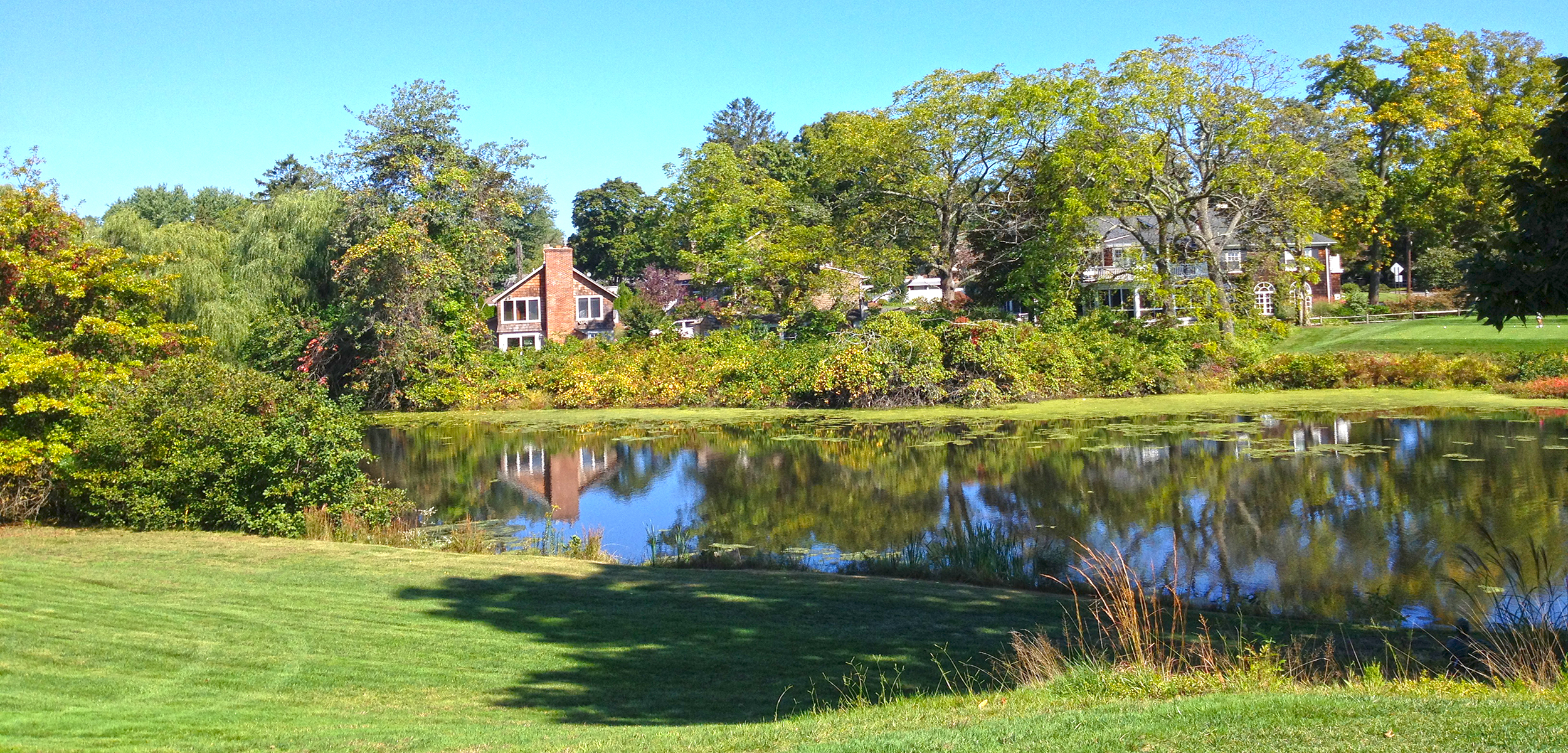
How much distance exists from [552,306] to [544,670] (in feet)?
184

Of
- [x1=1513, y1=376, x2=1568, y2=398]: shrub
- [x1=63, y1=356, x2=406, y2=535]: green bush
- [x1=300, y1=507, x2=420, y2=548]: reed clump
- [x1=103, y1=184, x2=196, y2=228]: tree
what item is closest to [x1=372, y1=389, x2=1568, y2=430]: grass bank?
[x1=1513, y1=376, x2=1568, y2=398]: shrub

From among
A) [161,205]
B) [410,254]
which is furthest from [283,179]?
[410,254]

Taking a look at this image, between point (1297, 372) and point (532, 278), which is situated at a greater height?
point (532, 278)

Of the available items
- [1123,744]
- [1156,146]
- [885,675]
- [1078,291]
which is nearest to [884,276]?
[1078,291]

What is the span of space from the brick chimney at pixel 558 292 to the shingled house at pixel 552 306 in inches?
1.4

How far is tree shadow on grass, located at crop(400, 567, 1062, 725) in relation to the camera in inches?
354

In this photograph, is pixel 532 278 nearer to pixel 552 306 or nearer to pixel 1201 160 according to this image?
pixel 552 306

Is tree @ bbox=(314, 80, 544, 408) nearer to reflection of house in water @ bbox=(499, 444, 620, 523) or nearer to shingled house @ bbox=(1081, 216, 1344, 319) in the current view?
reflection of house in water @ bbox=(499, 444, 620, 523)

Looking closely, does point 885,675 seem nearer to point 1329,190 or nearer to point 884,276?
point 884,276

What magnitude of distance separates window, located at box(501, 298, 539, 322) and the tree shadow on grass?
177 ft

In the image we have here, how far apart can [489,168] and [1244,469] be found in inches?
1409

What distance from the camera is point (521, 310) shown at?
6662cm

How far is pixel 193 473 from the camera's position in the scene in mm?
16984

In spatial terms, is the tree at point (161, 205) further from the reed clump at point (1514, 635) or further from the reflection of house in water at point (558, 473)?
the reed clump at point (1514, 635)
